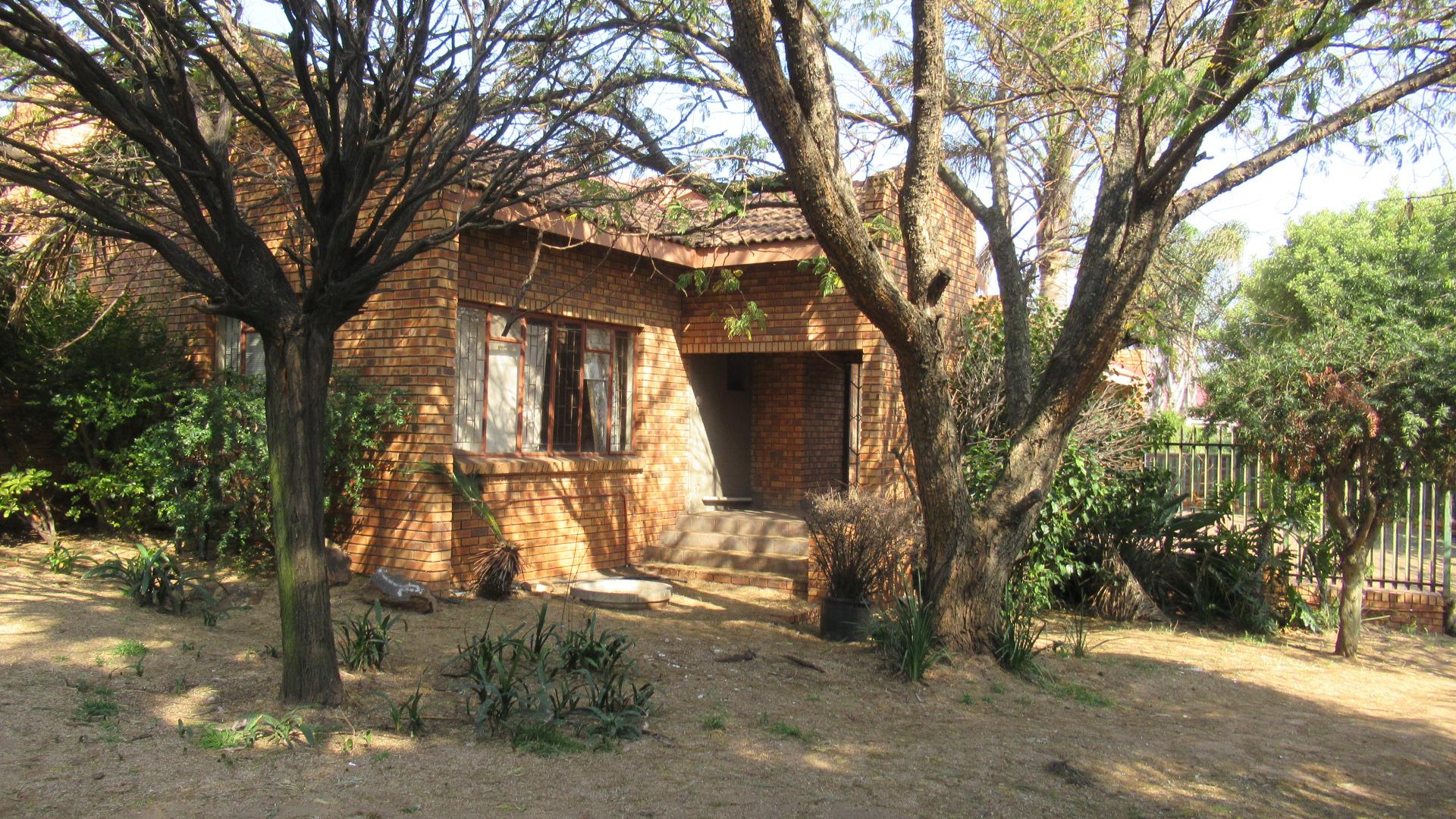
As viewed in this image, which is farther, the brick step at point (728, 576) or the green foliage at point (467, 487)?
the brick step at point (728, 576)

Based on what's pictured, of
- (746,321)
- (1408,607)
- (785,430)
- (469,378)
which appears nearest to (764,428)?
(785,430)

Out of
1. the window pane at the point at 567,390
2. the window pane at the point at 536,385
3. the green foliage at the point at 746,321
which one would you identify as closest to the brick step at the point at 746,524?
the window pane at the point at 567,390

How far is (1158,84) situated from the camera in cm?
637

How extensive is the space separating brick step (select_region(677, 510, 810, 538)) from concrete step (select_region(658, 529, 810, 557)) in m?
0.07

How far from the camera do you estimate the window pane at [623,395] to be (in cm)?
1248

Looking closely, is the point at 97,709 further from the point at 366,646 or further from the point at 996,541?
the point at 996,541

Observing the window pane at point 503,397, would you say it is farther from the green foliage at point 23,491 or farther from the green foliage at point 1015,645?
the green foliage at point 1015,645

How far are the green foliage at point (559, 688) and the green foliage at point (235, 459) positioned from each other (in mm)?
3488

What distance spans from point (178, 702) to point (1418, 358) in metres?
9.42

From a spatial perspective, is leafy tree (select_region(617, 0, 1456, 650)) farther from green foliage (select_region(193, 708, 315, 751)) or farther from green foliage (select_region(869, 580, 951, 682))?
green foliage (select_region(193, 708, 315, 751))

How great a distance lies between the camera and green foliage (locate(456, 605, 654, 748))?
18.7 feet

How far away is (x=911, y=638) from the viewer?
7332 millimetres

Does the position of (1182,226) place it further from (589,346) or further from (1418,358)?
(589,346)

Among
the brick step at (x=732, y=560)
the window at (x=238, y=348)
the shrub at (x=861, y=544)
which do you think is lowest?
the brick step at (x=732, y=560)
